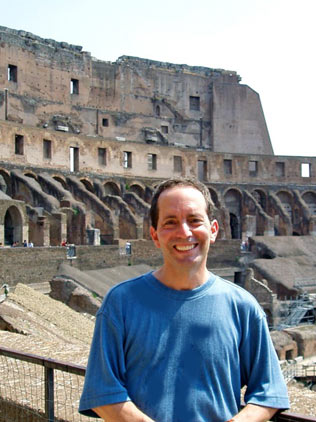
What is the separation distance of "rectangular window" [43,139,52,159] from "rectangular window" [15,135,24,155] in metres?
1.54

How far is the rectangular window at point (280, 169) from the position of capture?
38469 millimetres

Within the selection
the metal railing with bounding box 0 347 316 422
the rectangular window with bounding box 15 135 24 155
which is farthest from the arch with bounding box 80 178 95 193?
the metal railing with bounding box 0 347 316 422

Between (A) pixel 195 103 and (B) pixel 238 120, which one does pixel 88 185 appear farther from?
(B) pixel 238 120

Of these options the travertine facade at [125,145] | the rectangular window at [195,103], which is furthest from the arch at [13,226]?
the rectangular window at [195,103]

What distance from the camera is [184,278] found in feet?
8.63

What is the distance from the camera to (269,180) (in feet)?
125

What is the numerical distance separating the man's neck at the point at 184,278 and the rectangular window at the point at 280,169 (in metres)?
36.8

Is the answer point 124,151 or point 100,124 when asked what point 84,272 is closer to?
point 124,151

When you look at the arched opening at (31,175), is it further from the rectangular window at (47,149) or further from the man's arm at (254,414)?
the man's arm at (254,414)

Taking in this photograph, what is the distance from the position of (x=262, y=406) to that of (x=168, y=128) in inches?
1537

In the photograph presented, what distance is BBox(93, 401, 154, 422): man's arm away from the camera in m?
2.39

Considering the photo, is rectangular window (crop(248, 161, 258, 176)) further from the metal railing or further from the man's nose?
the man's nose

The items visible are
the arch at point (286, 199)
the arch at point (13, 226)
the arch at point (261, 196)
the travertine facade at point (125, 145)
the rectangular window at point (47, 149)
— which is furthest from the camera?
the arch at point (286, 199)

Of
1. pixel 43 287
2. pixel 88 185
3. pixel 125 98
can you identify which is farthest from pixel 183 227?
pixel 125 98
